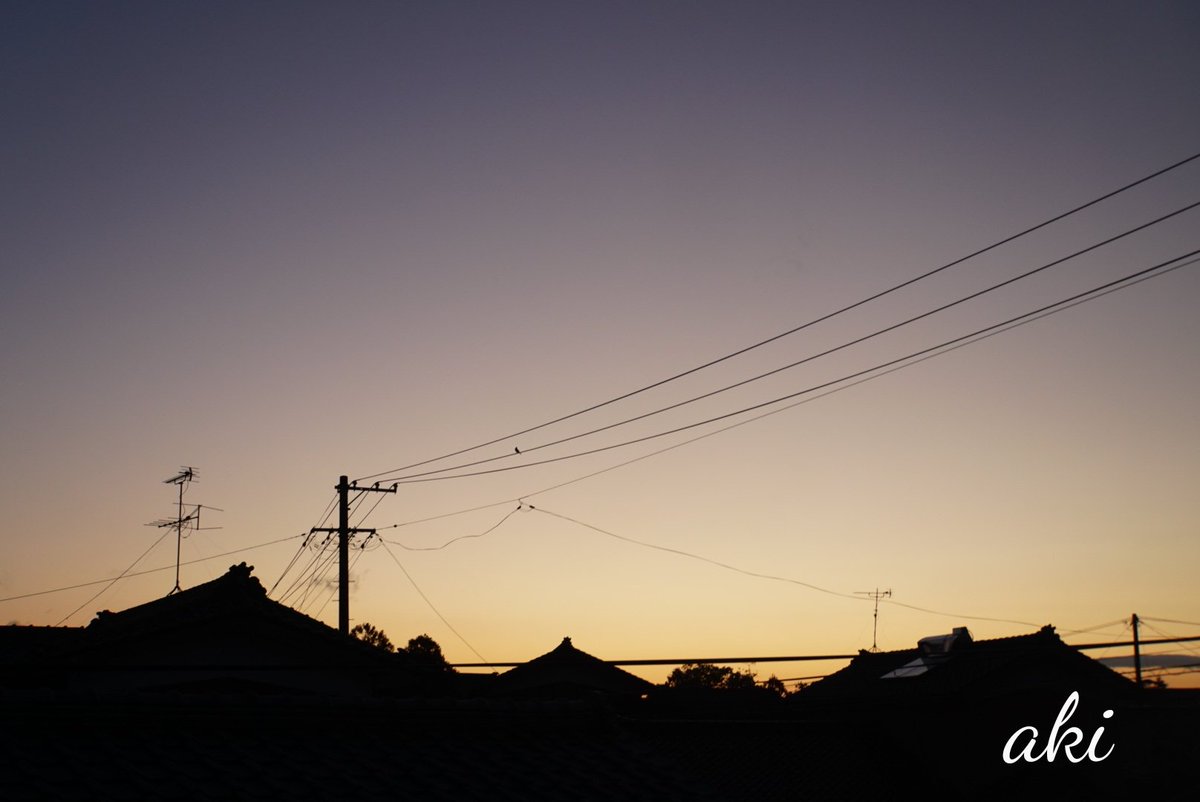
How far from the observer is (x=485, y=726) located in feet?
38.3

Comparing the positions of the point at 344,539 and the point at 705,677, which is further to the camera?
the point at 705,677

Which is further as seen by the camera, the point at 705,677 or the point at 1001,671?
the point at 705,677

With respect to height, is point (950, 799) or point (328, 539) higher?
point (328, 539)

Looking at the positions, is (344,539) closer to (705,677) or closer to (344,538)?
(344,538)

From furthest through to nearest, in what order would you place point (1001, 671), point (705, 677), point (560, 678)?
point (705, 677) → point (560, 678) → point (1001, 671)

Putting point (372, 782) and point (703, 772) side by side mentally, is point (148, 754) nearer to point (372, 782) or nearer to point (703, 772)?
point (372, 782)

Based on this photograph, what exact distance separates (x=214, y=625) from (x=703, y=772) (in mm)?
16136

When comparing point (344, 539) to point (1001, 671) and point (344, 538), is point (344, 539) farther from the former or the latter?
point (1001, 671)

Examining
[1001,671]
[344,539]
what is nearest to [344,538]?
[344,539]

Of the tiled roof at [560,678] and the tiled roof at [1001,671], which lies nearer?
the tiled roof at [1001,671]

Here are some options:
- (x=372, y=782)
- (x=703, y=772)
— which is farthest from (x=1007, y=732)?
(x=372, y=782)

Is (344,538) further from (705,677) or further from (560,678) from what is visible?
(705,677)

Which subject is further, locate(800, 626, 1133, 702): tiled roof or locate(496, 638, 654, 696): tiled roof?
locate(496, 638, 654, 696): tiled roof

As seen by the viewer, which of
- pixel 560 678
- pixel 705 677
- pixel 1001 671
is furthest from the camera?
pixel 705 677
